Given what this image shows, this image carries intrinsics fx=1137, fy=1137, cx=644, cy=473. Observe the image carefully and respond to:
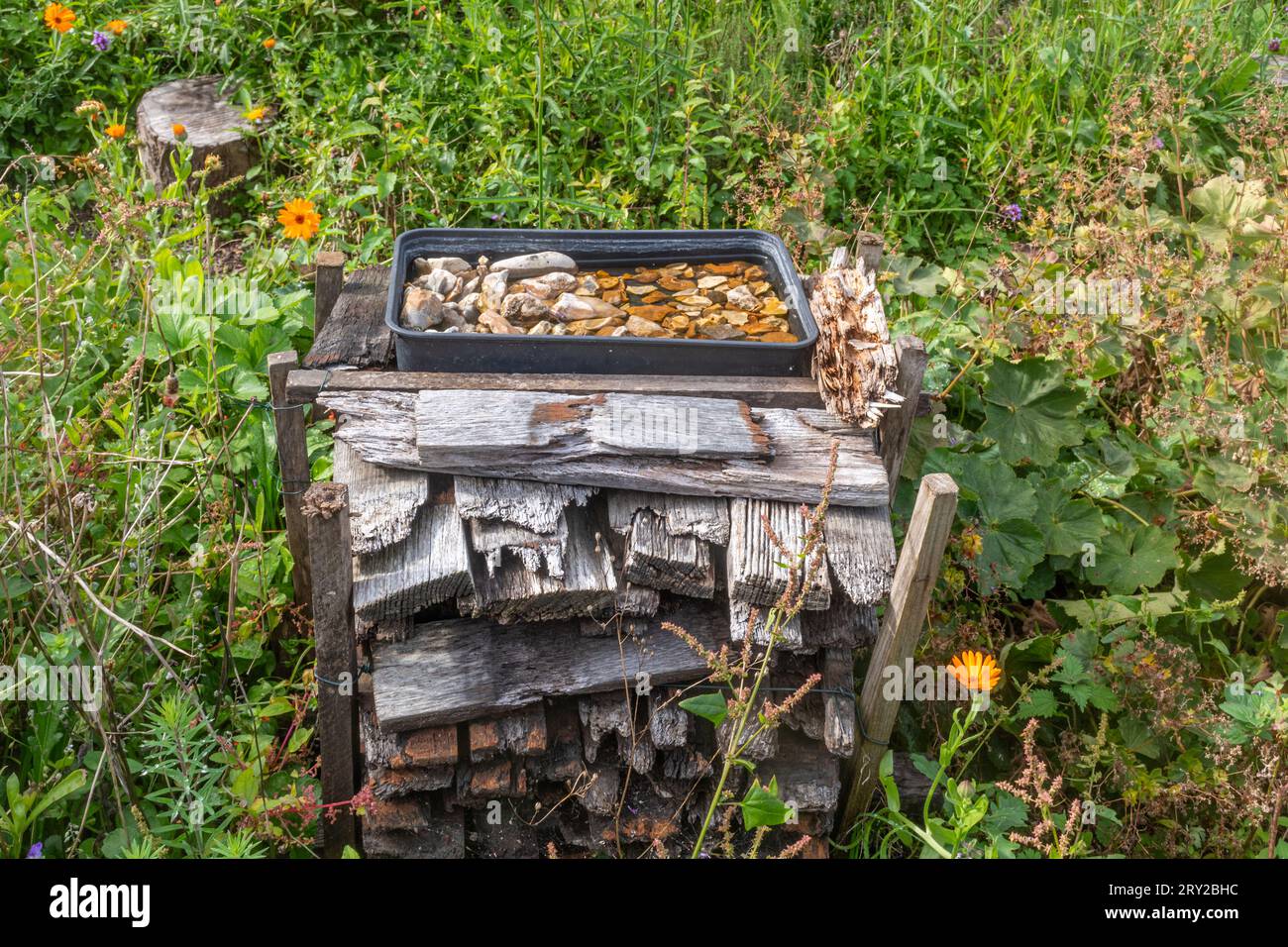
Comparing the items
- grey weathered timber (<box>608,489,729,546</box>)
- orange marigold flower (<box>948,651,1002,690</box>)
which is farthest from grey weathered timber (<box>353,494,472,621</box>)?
orange marigold flower (<box>948,651,1002,690</box>)

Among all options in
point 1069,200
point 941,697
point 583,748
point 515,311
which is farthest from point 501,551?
point 1069,200

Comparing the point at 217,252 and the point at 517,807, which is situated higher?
the point at 217,252

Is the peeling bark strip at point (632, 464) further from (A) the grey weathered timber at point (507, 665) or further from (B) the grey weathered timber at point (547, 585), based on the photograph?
(A) the grey weathered timber at point (507, 665)

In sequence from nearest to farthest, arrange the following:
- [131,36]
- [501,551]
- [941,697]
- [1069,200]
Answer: [501,551] < [941,697] < [1069,200] < [131,36]

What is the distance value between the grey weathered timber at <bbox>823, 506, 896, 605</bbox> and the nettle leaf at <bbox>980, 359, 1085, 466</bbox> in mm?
930

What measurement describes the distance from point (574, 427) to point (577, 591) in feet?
Answer: 1.04

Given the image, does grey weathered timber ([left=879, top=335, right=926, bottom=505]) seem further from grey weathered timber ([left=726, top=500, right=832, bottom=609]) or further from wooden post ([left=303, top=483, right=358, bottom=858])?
wooden post ([left=303, top=483, right=358, bottom=858])

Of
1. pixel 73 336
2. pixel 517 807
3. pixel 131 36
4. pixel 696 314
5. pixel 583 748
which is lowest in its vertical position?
pixel 517 807

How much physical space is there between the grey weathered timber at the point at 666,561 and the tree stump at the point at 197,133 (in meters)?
3.14

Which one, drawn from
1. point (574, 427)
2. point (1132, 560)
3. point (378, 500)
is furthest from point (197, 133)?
point (1132, 560)

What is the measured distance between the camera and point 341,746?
2.34 meters

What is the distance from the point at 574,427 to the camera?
2.18 metres

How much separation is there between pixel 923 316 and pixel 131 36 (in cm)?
388

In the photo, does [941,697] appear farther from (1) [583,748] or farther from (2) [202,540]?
(2) [202,540]
